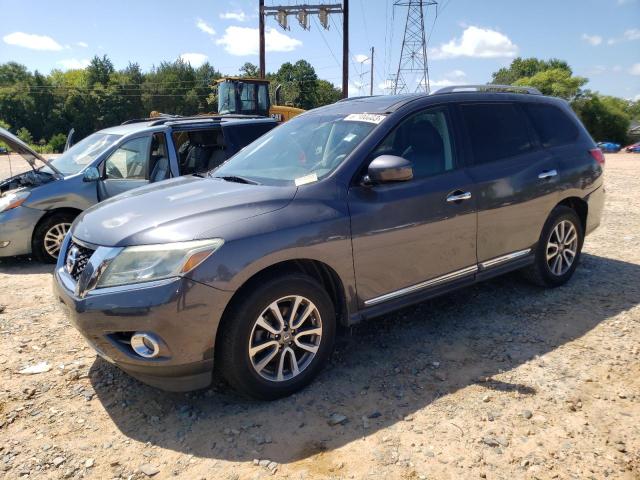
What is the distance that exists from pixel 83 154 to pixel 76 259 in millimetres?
4270

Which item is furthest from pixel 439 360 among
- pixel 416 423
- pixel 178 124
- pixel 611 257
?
pixel 178 124

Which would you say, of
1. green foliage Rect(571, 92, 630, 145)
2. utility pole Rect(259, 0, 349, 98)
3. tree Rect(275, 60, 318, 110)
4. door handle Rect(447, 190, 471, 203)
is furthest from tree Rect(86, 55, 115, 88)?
door handle Rect(447, 190, 471, 203)

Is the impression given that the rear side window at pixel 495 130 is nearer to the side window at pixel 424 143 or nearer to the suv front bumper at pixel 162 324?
the side window at pixel 424 143

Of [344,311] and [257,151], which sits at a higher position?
[257,151]

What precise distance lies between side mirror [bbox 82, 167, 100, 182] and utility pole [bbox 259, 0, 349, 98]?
21515 millimetres

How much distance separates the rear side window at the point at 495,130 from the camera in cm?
401

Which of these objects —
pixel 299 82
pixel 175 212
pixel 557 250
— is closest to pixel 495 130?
pixel 557 250

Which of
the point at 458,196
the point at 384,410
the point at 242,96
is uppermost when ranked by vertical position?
the point at 242,96

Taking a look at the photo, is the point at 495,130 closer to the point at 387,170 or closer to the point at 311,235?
the point at 387,170

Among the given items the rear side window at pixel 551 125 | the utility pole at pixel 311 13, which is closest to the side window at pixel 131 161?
the rear side window at pixel 551 125

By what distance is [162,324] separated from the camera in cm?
260

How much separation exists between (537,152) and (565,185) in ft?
1.49

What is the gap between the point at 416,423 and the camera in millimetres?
2811

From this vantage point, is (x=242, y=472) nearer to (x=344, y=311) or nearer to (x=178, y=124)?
(x=344, y=311)
